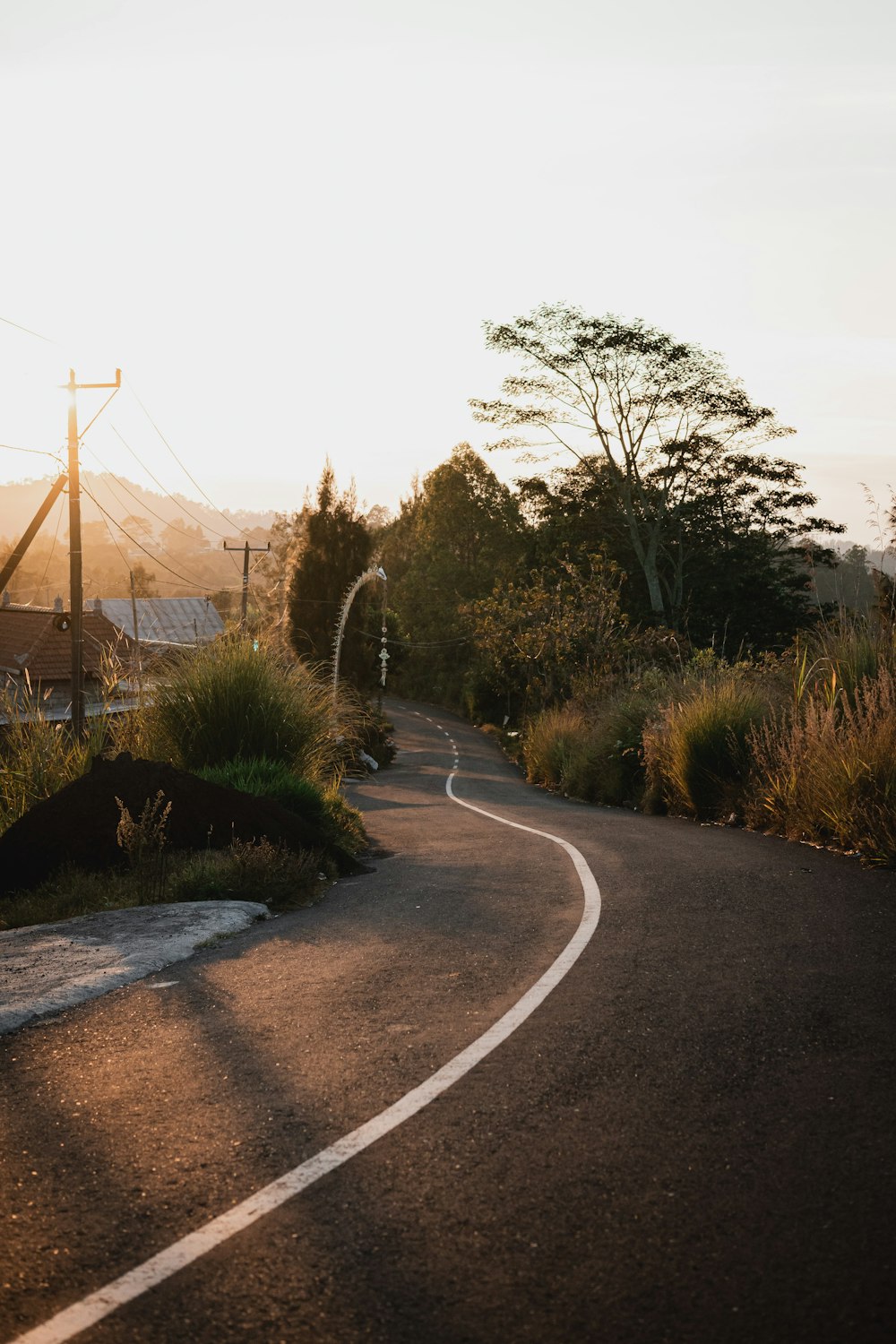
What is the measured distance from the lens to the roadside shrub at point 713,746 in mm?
15656

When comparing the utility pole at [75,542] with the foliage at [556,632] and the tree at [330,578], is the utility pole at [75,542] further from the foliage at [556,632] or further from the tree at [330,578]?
the tree at [330,578]

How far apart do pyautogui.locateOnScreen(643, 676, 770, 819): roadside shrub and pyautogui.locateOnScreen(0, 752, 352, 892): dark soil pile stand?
6649 millimetres

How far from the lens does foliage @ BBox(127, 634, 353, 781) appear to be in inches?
603

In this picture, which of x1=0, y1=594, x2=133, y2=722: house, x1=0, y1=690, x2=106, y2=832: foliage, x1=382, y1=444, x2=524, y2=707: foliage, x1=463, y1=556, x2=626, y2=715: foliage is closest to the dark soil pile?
x1=0, y1=690, x2=106, y2=832: foliage

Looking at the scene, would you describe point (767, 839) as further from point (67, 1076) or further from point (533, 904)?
point (67, 1076)

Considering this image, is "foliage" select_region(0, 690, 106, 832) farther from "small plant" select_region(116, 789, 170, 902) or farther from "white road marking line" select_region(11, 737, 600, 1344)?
"white road marking line" select_region(11, 737, 600, 1344)

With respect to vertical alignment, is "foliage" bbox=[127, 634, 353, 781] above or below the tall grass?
above

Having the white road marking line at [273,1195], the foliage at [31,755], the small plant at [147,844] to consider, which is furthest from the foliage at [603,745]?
the white road marking line at [273,1195]

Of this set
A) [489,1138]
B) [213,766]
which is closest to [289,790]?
[213,766]

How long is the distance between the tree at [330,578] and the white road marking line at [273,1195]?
44.1m

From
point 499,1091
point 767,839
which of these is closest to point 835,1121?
point 499,1091

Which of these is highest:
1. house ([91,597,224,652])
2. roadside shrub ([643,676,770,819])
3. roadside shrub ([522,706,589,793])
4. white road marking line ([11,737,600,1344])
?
house ([91,597,224,652])

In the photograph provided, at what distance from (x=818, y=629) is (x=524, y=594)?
30232mm

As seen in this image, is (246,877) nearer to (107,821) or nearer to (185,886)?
(185,886)
